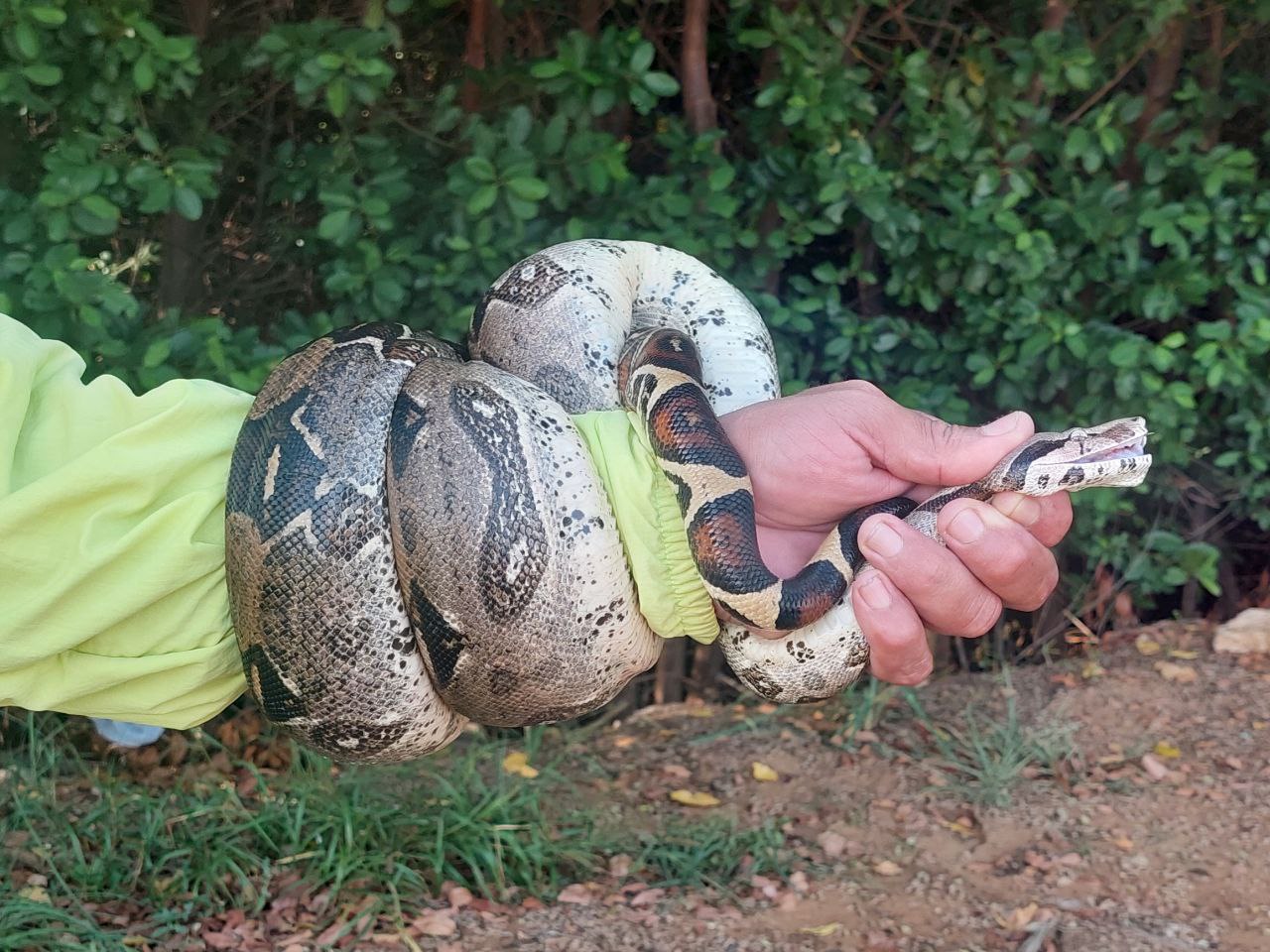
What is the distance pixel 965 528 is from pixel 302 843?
278 centimetres

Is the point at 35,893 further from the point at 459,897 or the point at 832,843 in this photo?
the point at 832,843

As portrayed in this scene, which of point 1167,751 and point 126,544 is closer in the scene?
point 126,544

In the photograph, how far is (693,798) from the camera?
14.6 ft

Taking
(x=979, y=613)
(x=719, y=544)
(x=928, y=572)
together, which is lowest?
(x=979, y=613)

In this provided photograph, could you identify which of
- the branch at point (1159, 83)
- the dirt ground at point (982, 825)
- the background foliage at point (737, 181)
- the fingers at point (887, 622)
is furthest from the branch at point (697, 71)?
the fingers at point (887, 622)

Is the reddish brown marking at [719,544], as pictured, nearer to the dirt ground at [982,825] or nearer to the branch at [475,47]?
the dirt ground at [982,825]

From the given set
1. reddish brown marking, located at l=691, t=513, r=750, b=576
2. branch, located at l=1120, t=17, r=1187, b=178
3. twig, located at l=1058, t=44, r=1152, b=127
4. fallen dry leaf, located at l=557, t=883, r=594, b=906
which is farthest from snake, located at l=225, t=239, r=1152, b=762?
branch, located at l=1120, t=17, r=1187, b=178

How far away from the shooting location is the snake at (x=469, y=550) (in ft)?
Result: 6.69

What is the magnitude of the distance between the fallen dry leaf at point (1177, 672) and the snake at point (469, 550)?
10.6 feet

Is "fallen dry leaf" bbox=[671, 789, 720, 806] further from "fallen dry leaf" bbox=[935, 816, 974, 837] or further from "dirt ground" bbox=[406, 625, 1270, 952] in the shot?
"fallen dry leaf" bbox=[935, 816, 974, 837]

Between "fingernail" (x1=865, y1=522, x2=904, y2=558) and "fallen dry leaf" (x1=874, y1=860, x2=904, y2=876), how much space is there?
7.62ft

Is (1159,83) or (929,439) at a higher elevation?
(1159,83)

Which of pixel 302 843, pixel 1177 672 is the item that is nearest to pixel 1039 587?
pixel 302 843

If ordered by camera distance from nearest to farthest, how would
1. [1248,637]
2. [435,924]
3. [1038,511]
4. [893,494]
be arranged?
[1038,511]
[893,494]
[435,924]
[1248,637]
